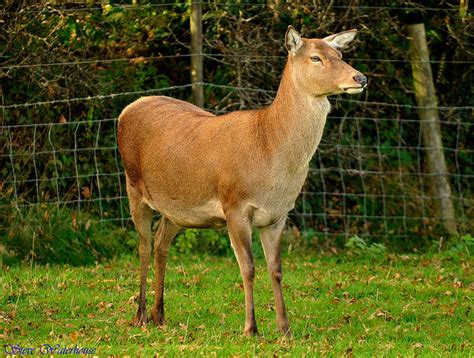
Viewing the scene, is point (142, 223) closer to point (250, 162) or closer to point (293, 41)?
point (250, 162)

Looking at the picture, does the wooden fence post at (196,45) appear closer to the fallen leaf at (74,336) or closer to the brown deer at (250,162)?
the brown deer at (250,162)

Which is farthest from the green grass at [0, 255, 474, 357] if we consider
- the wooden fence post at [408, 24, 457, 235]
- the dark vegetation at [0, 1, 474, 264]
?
the wooden fence post at [408, 24, 457, 235]

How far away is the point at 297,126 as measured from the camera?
780 centimetres

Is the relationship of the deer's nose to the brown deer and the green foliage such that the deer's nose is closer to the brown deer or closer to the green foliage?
the brown deer

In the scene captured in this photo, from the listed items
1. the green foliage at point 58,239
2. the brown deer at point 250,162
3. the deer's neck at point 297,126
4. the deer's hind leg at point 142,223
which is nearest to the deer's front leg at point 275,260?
the brown deer at point 250,162

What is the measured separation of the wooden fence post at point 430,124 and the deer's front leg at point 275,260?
15.0 ft

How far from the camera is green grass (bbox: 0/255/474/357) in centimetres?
718

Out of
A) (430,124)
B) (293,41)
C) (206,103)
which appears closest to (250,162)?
(293,41)

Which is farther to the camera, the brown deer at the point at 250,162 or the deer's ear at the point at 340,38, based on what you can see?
the deer's ear at the point at 340,38

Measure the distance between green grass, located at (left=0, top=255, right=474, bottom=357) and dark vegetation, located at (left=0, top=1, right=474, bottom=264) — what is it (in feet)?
3.57

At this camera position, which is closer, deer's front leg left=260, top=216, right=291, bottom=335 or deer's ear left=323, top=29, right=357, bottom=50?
deer's front leg left=260, top=216, right=291, bottom=335

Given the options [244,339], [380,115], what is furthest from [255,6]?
[244,339]

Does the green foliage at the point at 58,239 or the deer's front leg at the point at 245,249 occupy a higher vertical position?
the deer's front leg at the point at 245,249

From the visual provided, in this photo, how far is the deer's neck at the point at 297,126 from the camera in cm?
778
